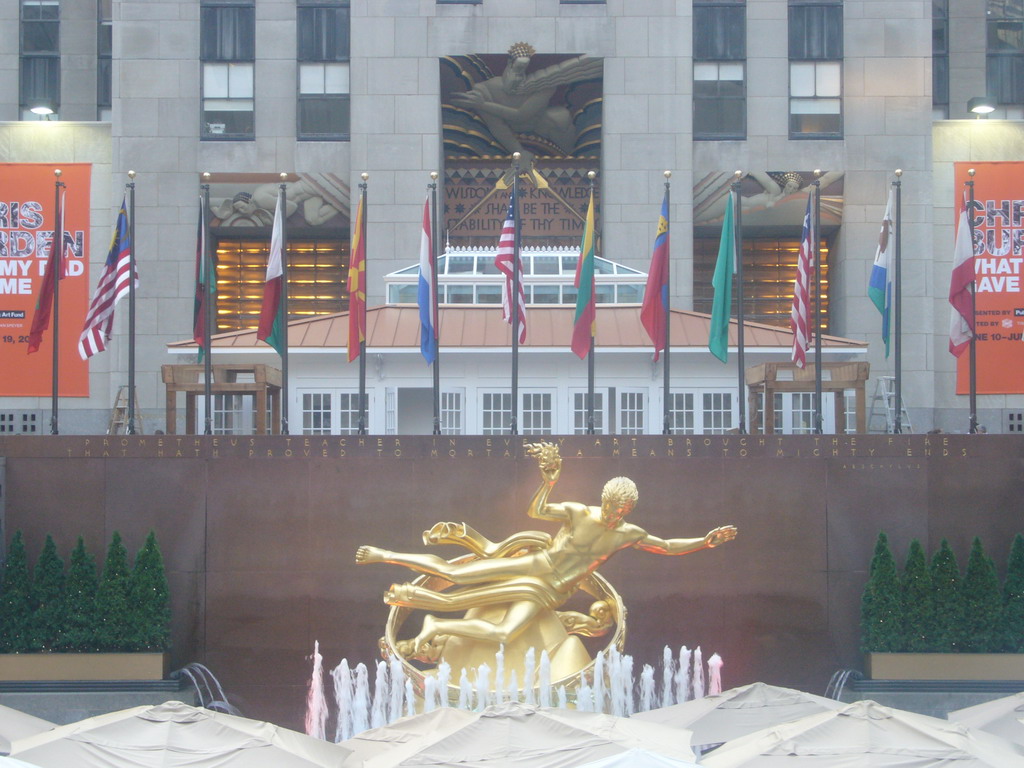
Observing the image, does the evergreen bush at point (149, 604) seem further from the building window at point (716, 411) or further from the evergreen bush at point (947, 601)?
the building window at point (716, 411)

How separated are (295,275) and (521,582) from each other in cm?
2058

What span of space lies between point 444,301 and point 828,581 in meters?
11.9

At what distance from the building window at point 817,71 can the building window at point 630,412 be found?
1105 centimetres

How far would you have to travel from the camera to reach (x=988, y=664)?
64.1 feet

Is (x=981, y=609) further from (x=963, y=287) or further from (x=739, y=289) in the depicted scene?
(x=739, y=289)

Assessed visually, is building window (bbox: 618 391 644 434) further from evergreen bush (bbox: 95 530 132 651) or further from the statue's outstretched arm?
evergreen bush (bbox: 95 530 132 651)

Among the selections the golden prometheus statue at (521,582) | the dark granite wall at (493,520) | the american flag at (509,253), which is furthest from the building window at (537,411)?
the golden prometheus statue at (521,582)

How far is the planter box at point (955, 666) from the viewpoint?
19.5m

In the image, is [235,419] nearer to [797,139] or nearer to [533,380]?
[533,380]

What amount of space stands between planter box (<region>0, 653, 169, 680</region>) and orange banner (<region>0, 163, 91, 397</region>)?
15.7m

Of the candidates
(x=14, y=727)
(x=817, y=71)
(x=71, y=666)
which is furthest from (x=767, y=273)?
(x=14, y=727)

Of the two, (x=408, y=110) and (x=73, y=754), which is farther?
(x=408, y=110)

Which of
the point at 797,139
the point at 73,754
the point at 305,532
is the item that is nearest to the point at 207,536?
the point at 305,532

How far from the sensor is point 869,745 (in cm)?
1286
